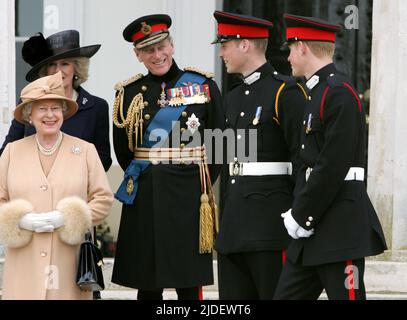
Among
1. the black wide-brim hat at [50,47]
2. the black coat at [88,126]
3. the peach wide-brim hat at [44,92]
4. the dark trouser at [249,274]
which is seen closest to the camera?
the peach wide-brim hat at [44,92]

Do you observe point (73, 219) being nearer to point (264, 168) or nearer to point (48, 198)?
point (48, 198)

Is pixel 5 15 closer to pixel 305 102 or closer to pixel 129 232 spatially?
pixel 129 232

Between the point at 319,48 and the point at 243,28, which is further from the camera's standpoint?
the point at 243,28

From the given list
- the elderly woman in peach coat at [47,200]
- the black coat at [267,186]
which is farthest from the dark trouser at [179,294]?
the elderly woman in peach coat at [47,200]

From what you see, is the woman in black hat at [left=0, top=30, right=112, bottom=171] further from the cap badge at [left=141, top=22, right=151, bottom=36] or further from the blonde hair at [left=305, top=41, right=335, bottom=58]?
the blonde hair at [left=305, top=41, right=335, bottom=58]

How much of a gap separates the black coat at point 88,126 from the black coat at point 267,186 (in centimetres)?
90

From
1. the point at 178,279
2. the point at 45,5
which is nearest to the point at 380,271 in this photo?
the point at 178,279

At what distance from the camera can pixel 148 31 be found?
7.97m

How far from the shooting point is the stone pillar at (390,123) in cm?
1012

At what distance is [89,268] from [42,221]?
35 centimetres

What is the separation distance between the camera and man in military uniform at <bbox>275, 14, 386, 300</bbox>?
271 inches

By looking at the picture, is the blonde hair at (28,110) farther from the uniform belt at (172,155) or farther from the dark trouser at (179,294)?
the dark trouser at (179,294)

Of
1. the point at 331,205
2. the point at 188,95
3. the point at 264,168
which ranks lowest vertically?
the point at 331,205
